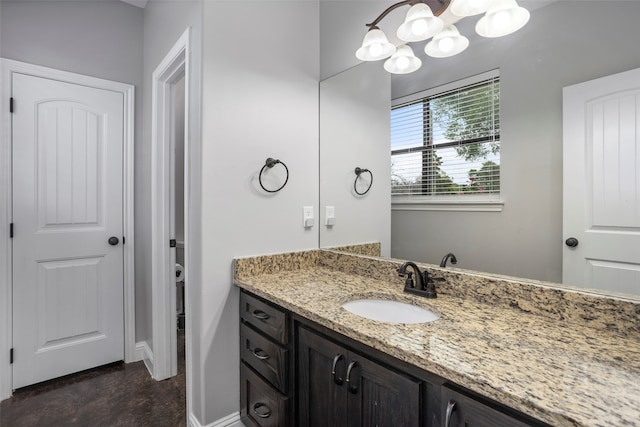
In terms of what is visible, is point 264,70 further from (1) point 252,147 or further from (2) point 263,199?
(2) point 263,199

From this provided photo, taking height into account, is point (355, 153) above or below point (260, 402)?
above

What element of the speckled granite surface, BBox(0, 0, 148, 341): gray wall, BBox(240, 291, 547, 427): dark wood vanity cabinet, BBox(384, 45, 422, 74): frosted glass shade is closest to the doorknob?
the speckled granite surface

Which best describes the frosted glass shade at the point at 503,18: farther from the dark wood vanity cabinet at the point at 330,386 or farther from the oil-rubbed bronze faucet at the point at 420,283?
the dark wood vanity cabinet at the point at 330,386

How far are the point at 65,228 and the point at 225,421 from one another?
1722 millimetres

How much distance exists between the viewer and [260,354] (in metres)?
1.51

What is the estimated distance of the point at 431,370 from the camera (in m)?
0.80

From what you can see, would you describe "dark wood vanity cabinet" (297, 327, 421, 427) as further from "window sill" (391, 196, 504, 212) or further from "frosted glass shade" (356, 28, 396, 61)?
"frosted glass shade" (356, 28, 396, 61)

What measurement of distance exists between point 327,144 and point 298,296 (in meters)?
1.02

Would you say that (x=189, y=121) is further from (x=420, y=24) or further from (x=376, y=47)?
(x=420, y=24)

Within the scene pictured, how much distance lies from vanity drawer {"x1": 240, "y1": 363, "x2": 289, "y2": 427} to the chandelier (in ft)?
5.31

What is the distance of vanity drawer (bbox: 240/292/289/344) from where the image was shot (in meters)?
1.35

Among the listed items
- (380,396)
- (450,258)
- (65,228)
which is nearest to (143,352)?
(65,228)

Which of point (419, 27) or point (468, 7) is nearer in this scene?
point (468, 7)

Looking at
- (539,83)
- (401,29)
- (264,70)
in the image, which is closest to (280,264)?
(264,70)
